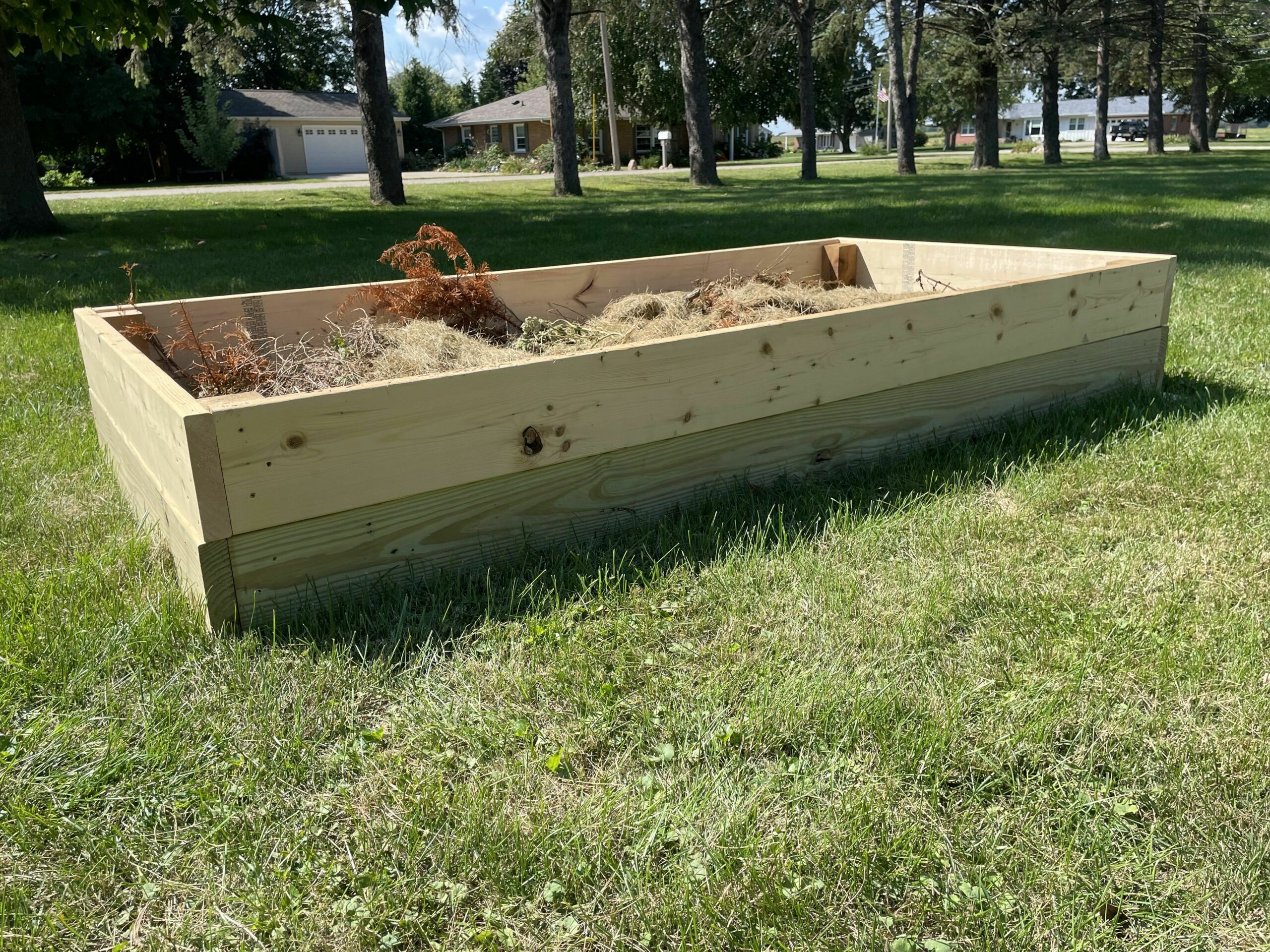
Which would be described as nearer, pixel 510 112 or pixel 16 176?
pixel 16 176

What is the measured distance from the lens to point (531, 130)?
167ft

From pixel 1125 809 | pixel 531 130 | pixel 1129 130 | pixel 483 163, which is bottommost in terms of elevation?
pixel 1125 809

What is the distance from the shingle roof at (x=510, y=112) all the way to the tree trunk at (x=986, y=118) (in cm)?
2561

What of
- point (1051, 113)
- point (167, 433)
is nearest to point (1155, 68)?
point (1051, 113)

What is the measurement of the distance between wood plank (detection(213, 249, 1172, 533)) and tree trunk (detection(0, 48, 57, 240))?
445 inches

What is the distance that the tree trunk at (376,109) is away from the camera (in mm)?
15016

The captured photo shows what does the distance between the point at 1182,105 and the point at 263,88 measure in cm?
5364

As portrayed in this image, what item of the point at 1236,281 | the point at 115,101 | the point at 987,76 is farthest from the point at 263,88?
the point at 1236,281

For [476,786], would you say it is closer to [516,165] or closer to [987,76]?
[987,76]

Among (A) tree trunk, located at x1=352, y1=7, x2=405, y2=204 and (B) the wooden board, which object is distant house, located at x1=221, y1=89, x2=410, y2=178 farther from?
(B) the wooden board

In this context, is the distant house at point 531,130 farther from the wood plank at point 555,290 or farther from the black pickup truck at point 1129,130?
the wood plank at point 555,290

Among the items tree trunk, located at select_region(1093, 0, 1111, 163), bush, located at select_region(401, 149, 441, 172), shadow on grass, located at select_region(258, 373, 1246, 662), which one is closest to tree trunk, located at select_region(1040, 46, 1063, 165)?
tree trunk, located at select_region(1093, 0, 1111, 163)

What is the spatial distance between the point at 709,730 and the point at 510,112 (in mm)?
52993

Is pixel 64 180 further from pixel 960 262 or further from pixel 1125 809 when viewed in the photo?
pixel 1125 809
